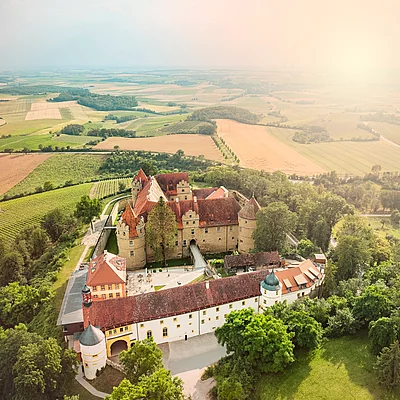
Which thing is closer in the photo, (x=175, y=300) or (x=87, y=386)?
(x=87, y=386)

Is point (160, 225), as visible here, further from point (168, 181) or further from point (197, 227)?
point (168, 181)

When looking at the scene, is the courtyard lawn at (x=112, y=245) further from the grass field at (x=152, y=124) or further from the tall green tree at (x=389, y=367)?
the grass field at (x=152, y=124)

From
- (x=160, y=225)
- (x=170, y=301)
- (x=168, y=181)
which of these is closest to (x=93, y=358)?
(x=170, y=301)

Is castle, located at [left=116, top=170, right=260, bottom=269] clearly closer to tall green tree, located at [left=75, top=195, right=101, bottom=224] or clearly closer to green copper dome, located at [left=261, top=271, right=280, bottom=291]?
tall green tree, located at [left=75, top=195, right=101, bottom=224]

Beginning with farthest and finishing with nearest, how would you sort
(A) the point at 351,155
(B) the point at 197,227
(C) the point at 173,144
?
(C) the point at 173,144 → (A) the point at 351,155 → (B) the point at 197,227

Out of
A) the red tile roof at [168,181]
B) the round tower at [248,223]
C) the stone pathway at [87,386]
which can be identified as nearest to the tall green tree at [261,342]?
the stone pathway at [87,386]

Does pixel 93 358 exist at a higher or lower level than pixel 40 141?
lower
